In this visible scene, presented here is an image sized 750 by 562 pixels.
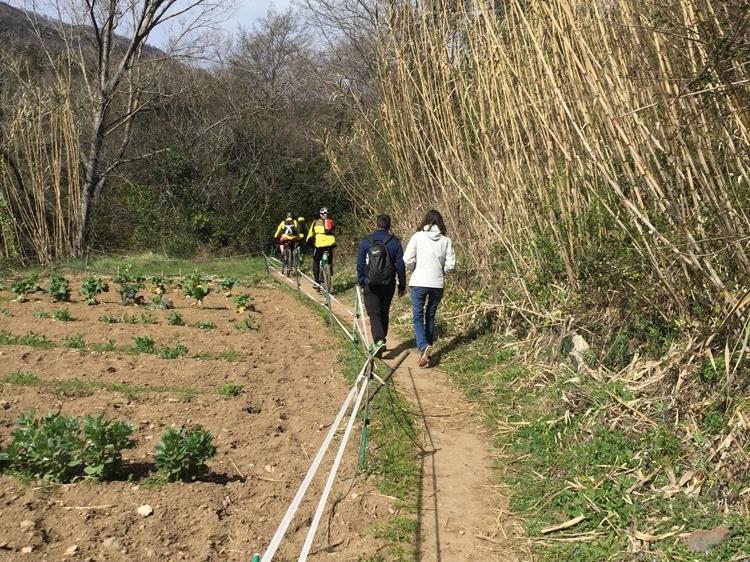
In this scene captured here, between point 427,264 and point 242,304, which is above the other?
point 427,264

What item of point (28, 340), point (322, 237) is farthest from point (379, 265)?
point (322, 237)

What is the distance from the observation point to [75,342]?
736 centimetres

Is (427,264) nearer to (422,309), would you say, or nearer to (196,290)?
(422,309)

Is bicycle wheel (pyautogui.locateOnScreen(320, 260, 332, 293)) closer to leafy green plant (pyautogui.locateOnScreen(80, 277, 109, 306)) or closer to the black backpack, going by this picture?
leafy green plant (pyautogui.locateOnScreen(80, 277, 109, 306))

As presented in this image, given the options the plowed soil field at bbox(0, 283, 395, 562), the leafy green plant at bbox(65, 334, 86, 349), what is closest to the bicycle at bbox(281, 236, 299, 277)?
the plowed soil field at bbox(0, 283, 395, 562)

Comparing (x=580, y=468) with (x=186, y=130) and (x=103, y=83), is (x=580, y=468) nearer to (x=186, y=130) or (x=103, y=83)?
(x=103, y=83)

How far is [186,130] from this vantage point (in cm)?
2333

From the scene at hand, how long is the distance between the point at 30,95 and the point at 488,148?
10.9 meters

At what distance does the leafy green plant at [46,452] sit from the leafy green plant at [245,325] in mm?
4885

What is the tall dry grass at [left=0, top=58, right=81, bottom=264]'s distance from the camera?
44.8ft

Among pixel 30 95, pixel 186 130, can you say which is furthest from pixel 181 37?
pixel 30 95

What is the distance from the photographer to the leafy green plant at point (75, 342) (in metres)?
7.31

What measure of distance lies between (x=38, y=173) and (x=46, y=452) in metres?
11.6

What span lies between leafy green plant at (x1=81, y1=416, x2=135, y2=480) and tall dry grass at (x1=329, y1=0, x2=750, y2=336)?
10.9 ft
